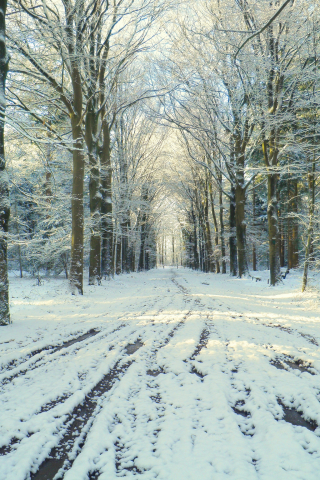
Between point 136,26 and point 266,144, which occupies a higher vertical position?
point 136,26

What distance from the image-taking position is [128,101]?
47.4ft

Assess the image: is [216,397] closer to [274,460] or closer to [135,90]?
[274,460]

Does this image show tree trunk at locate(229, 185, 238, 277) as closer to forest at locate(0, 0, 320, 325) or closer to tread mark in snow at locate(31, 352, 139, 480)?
forest at locate(0, 0, 320, 325)

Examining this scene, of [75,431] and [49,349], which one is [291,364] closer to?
[75,431]

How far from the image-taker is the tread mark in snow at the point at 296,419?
2.11 metres

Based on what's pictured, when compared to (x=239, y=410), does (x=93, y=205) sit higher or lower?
higher

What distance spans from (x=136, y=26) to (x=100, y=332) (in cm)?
1210

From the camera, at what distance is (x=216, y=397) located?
Result: 2.48 m

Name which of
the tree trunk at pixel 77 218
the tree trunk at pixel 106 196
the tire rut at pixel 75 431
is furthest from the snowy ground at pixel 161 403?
the tree trunk at pixel 106 196

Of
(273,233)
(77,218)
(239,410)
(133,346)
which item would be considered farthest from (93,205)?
(239,410)

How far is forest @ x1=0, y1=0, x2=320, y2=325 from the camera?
811cm

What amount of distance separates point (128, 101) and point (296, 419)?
50.9 ft

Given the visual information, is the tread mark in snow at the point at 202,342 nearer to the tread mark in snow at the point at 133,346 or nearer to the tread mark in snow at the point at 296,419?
the tread mark in snow at the point at 133,346

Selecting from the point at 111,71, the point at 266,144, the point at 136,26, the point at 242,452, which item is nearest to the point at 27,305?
the point at 242,452
